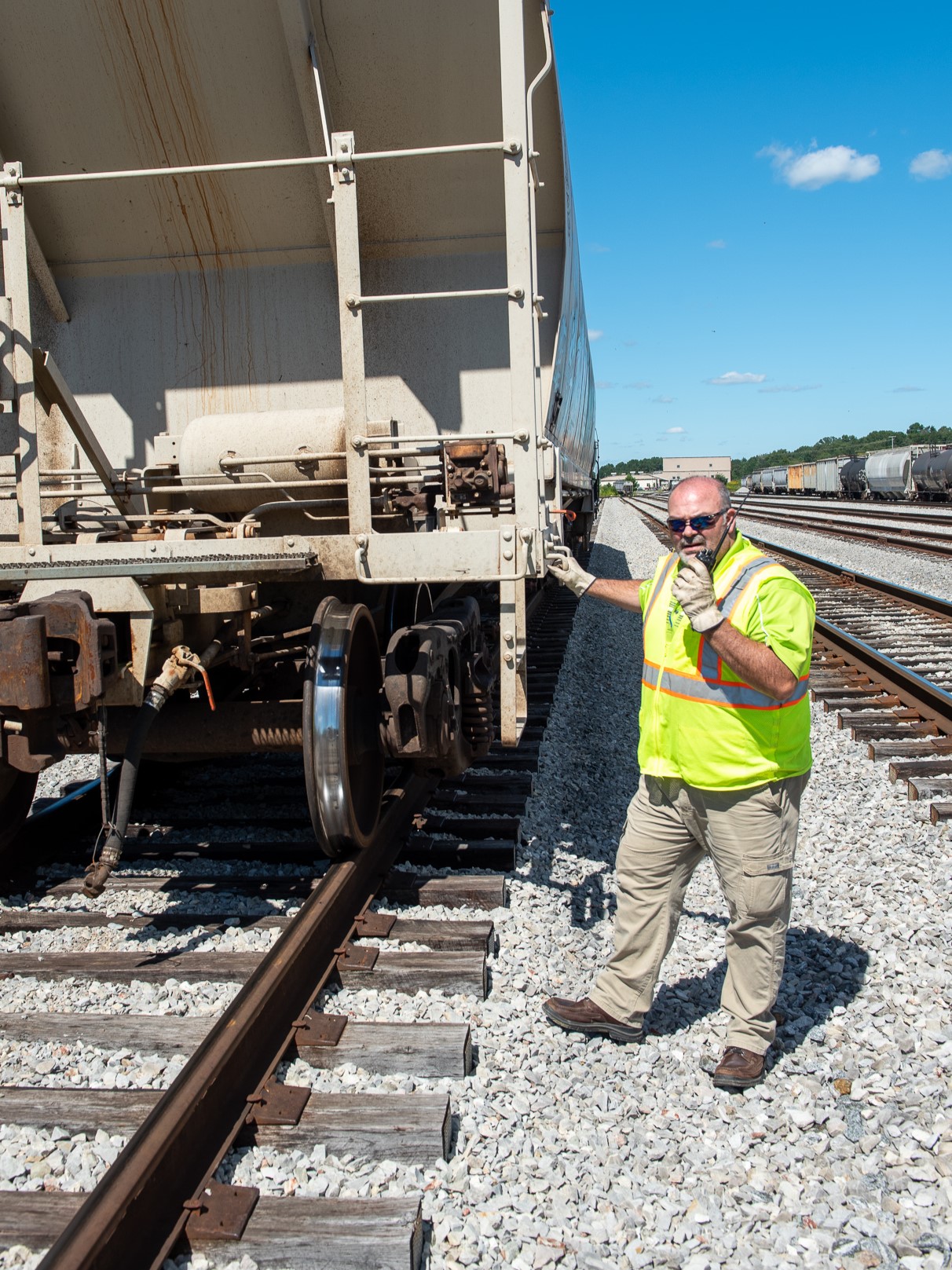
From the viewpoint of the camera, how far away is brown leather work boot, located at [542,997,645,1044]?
3113 millimetres

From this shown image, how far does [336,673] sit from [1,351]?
1790mm

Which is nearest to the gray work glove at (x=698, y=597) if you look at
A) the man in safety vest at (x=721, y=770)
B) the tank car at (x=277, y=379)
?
the man in safety vest at (x=721, y=770)

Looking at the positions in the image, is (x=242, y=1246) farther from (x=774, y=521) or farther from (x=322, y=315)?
(x=774, y=521)

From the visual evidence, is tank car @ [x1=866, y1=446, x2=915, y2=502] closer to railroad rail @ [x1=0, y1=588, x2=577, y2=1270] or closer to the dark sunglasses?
railroad rail @ [x1=0, y1=588, x2=577, y2=1270]

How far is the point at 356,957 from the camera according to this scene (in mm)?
3422

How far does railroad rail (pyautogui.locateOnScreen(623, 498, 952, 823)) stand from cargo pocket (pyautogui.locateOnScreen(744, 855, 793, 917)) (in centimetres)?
244

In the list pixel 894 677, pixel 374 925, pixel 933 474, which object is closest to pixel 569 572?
pixel 374 925

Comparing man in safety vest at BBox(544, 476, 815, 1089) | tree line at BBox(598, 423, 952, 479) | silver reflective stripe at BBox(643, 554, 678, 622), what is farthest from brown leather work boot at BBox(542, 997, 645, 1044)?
tree line at BBox(598, 423, 952, 479)

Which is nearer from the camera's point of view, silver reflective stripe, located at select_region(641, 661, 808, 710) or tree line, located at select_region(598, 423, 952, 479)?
silver reflective stripe, located at select_region(641, 661, 808, 710)

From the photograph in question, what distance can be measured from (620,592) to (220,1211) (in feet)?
7.28

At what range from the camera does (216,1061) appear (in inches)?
102

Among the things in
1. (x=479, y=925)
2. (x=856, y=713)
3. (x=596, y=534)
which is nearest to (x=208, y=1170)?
(x=479, y=925)

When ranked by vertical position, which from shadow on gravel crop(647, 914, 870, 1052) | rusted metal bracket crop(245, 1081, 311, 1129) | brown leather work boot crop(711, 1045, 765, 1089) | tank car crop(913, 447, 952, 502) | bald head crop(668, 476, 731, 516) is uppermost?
tank car crop(913, 447, 952, 502)

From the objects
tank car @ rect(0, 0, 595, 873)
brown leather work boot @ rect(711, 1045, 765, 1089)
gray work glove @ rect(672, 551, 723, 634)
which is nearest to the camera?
gray work glove @ rect(672, 551, 723, 634)
